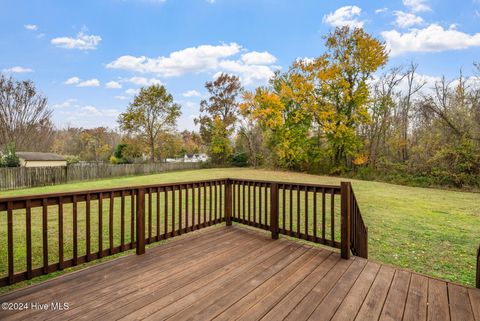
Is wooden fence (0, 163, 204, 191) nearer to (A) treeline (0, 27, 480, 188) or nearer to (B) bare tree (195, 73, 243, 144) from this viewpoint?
(A) treeline (0, 27, 480, 188)

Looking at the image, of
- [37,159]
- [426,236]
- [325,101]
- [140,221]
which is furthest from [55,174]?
[325,101]

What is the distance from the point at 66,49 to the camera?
11.7 meters

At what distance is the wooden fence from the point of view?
1081cm

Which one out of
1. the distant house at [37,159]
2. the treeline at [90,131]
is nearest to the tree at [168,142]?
the treeline at [90,131]

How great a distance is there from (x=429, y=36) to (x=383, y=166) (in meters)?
6.65

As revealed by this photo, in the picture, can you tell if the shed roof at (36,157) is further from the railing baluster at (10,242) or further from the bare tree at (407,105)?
the bare tree at (407,105)

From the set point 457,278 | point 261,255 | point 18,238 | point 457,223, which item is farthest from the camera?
point 457,223

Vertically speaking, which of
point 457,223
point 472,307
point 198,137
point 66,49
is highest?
point 66,49

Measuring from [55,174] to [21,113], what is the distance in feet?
26.4

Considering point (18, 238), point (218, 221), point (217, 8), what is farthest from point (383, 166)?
point (18, 238)

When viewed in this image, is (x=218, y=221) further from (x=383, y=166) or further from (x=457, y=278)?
(x=383, y=166)

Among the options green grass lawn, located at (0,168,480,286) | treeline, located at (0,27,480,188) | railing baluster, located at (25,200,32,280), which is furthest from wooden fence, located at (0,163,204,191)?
railing baluster, located at (25,200,32,280)

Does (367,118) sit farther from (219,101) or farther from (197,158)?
(197,158)

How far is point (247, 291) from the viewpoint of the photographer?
81.7 inches
